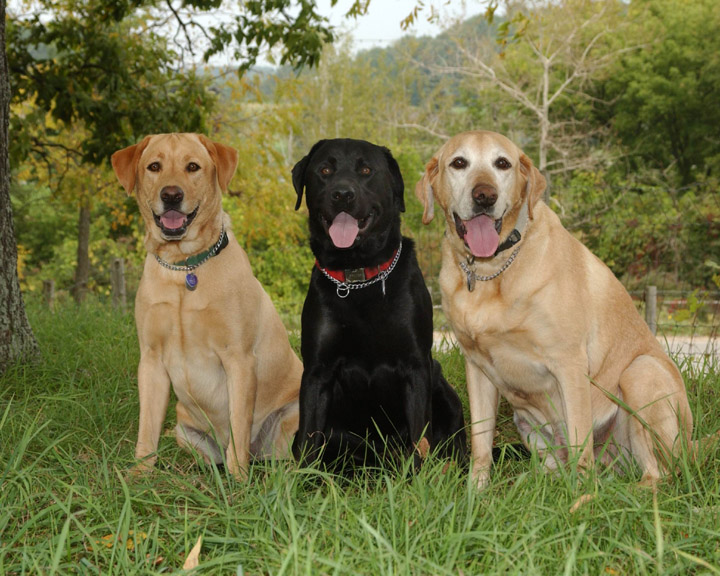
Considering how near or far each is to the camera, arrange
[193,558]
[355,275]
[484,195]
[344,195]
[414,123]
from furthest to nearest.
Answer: [414,123] < [355,275] < [344,195] < [484,195] < [193,558]

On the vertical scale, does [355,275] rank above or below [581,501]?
above

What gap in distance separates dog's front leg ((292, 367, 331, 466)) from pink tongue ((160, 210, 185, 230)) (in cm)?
99

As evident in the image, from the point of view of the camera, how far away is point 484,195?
→ 3.12 m

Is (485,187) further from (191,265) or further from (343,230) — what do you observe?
(191,265)

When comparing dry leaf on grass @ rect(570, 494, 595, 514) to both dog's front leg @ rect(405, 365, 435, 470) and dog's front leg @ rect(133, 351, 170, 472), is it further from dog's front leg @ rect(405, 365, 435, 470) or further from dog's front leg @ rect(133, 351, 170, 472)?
dog's front leg @ rect(133, 351, 170, 472)

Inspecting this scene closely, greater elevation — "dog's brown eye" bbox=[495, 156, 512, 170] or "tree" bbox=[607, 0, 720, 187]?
"tree" bbox=[607, 0, 720, 187]

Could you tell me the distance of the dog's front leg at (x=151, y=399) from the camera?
11.9ft

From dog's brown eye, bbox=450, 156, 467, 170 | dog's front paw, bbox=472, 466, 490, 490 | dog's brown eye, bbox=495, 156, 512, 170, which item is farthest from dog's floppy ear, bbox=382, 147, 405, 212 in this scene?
dog's front paw, bbox=472, 466, 490, 490

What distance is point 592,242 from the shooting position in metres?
15.2

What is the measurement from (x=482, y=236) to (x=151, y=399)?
6.23ft

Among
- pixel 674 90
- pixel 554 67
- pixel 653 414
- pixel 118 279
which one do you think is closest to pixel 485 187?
pixel 653 414

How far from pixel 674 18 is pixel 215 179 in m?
30.8

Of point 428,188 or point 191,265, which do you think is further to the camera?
point 191,265

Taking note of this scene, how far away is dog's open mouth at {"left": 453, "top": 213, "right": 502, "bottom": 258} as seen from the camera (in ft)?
10.6
